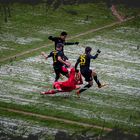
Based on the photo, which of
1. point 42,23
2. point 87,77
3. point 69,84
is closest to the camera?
point 69,84

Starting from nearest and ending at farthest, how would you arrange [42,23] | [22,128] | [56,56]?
[22,128], [56,56], [42,23]

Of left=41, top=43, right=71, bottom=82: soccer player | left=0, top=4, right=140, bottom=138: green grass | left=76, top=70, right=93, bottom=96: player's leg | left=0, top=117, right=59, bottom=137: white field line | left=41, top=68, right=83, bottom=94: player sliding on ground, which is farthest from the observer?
left=41, top=43, right=71, bottom=82: soccer player

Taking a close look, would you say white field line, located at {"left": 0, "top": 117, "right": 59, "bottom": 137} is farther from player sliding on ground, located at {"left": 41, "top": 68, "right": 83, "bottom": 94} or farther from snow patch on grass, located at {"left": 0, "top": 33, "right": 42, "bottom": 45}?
snow patch on grass, located at {"left": 0, "top": 33, "right": 42, "bottom": 45}

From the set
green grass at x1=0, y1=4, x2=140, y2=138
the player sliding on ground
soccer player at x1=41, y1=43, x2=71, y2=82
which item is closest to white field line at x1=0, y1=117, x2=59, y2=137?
green grass at x1=0, y1=4, x2=140, y2=138

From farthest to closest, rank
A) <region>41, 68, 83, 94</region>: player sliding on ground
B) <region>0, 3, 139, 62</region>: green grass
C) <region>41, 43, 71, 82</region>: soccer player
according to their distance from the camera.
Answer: <region>0, 3, 139, 62</region>: green grass, <region>41, 43, 71, 82</region>: soccer player, <region>41, 68, 83, 94</region>: player sliding on ground

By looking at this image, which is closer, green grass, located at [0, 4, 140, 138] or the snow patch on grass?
green grass, located at [0, 4, 140, 138]

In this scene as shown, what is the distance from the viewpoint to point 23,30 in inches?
1284

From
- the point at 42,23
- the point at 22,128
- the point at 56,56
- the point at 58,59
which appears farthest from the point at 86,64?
the point at 42,23

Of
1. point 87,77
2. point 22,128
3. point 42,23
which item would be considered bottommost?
point 22,128

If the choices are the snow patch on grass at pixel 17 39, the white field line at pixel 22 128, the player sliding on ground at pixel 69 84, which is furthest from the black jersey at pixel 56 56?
the snow patch on grass at pixel 17 39

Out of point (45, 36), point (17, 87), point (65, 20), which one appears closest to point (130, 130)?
point (17, 87)

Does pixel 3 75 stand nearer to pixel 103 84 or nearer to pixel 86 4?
pixel 103 84

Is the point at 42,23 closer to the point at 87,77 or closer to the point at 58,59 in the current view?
the point at 58,59

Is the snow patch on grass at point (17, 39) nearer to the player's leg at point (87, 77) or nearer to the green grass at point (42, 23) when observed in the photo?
the green grass at point (42, 23)
